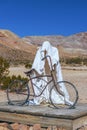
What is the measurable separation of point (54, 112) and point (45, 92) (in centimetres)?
138

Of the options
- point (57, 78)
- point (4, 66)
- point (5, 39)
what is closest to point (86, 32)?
point (5, 39)

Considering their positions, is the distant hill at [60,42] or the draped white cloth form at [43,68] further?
the distant hill at [60,42]

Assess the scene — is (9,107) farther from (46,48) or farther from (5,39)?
(5,39)

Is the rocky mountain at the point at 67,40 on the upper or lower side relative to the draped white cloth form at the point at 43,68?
upper

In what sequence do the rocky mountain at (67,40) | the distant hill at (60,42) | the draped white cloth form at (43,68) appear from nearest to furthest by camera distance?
1. the draped white cloth form at (43,68)
2. the distant hill at (60,42)
3. the rocky mountain at (67,40)

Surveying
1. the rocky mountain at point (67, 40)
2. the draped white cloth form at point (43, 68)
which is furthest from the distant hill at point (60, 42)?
the draped white cloth form at point (43, 68)

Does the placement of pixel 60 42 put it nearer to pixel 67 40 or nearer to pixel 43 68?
pixel 67 40

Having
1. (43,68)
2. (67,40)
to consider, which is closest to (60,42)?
(67,40)

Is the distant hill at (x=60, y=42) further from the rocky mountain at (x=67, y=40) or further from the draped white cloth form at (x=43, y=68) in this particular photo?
the draped white cloth form at (x=43, y=68)

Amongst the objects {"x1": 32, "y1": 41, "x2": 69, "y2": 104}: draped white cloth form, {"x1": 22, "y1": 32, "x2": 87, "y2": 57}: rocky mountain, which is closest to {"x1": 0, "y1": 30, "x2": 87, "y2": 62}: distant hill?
{"x1": 22, "y1": 32, "x2": 87, "y2": 57}: rocky mountain

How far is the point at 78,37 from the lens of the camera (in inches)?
7539

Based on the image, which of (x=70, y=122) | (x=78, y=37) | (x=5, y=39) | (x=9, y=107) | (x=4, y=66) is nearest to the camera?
(x=70, y=122)

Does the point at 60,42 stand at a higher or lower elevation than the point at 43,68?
higher

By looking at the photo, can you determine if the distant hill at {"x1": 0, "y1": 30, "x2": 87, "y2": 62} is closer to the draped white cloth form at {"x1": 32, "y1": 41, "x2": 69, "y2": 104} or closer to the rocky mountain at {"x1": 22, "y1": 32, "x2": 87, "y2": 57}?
the rocky mountain at {"x1": 22, "y1": 32, "x2": 87, "y2": 57}
